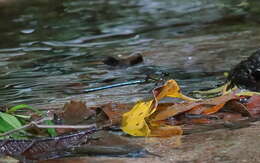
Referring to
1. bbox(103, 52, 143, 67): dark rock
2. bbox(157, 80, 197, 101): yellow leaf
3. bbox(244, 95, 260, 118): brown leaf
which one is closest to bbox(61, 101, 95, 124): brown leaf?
bbox(157, 80, 197, 101): yellow leaf

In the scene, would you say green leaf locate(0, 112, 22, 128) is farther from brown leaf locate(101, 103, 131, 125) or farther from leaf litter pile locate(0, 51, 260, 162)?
brown leaf locate(101, 103, 131, 125)

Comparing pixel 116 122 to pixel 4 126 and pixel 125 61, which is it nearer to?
pixel 4 126

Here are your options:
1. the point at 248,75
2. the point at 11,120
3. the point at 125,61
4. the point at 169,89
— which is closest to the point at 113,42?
the point at 125,61

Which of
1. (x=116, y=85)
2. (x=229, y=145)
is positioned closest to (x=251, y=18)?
(x=116, y=85)

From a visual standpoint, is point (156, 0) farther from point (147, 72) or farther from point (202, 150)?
point (202, 150)

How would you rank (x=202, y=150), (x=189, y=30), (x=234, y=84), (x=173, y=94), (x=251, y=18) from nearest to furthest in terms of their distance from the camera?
(x=202, y=150) → (x=173, y=94) → (x=234, y=84) → (x=189, y=30) → (x=251, y=18)

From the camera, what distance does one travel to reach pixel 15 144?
59.2 inches

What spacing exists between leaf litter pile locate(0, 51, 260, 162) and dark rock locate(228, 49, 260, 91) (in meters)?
0.30

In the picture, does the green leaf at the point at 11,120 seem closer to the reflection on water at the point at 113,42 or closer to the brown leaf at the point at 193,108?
the brown leaf at the point at 193,108

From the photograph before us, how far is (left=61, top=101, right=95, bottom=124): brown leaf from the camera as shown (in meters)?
1.93

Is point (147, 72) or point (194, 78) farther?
point (147, 72)

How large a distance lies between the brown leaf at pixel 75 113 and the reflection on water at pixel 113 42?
0.56 metres

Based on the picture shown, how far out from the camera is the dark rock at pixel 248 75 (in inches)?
99.3

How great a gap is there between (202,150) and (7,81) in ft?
6.07
